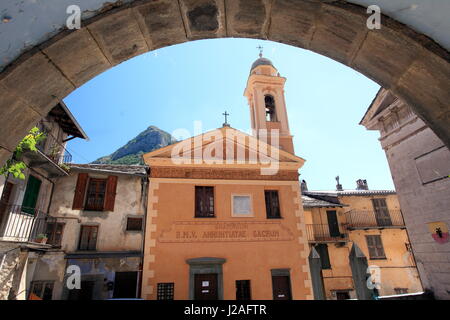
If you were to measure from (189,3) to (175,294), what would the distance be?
12624mm

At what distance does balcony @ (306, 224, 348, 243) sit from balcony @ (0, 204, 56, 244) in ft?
57.6

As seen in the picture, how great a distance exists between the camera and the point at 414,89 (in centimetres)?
187

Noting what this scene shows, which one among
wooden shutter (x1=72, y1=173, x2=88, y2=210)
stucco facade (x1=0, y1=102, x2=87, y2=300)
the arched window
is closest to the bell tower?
the arched window

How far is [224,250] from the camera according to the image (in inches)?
519

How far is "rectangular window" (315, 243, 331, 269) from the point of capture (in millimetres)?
20219

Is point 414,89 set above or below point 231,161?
below

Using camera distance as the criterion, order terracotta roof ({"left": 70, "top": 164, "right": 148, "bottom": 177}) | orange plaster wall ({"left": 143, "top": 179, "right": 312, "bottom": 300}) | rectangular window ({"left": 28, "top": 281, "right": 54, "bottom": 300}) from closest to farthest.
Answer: rectangular window ({"left": 28, "top": 281, "right": 54, "bottom": 300})
orange plaster wall ({"left": 143, "top": 179, "right": 312, "bottom": 300})
terracotta roof ({"left": 70, "top": 164, "right": 148, "bottom": 177})

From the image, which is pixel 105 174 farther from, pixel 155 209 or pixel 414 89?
pixel 414 89

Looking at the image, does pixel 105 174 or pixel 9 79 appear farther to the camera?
pixel 105 174

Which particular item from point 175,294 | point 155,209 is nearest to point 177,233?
point 155,209

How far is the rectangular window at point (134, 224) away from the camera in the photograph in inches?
573

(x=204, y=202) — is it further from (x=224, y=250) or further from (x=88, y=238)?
(x=88, y=238)

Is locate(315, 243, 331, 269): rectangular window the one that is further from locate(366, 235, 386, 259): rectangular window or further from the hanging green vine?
the hanging green vine

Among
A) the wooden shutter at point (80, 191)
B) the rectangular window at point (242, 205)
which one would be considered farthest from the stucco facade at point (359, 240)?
the wooden shutter at point (80, 191)
